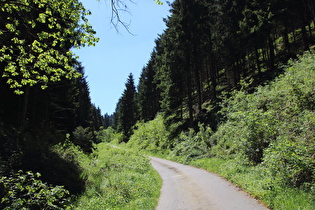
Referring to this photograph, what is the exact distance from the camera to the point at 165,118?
32.7 metres

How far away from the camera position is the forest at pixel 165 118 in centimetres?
493

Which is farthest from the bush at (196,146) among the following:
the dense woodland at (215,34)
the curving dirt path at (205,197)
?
the curving dirt path at (205,197)

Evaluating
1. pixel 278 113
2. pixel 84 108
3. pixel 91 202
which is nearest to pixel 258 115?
pixel 278 113

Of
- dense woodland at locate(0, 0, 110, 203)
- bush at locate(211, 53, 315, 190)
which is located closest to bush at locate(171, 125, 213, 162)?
bush at locate(211, 53, 315, 190)

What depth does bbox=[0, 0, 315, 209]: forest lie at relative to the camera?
4926 millimetres

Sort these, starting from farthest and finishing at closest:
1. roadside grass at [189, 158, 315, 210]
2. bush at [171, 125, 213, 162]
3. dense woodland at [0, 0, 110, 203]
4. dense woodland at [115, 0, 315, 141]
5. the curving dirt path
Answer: dense woodland at [115, 0, 315, 141] < bush at [171, 125, 213, 162] < the curving dirt path < roadside grass at [189, 158, 315, 210] < dense woodland at [0, 0, 110, 203]

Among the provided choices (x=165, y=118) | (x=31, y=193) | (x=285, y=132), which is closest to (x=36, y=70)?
(x=31, y=193)

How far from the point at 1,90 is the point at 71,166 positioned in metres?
7.11

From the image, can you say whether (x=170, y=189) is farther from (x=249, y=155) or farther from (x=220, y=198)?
(x=249, y=155)

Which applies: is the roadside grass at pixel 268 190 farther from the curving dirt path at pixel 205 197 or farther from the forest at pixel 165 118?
the curving dirt path at pixel 205 197

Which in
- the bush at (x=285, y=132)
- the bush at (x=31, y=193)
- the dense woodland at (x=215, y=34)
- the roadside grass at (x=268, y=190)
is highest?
the dense woodland at (x=215, y=34)

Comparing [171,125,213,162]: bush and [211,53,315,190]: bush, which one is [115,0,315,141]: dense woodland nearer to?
[171,125,213,162]: bush

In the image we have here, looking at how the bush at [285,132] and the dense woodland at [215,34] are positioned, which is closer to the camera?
the bush at [285,132]

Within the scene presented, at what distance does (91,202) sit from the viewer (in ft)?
26.9
